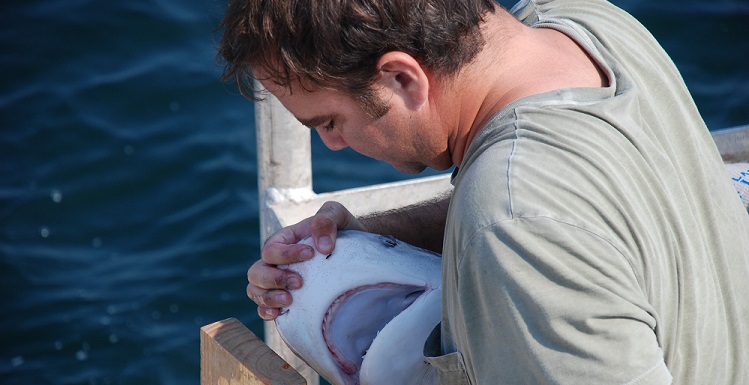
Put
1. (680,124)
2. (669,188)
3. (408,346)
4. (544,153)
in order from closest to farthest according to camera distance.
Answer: (544,153)
(669,188)
(680,124)
(408,346)

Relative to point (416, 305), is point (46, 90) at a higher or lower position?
lower

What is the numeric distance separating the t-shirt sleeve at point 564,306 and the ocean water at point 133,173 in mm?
3396

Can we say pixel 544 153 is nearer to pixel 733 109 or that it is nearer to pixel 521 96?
pixel 521 96

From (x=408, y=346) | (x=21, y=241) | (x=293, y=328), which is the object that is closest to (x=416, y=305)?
(x=408, y=346)

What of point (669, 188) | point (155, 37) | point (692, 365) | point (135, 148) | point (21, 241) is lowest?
point (21, 241)

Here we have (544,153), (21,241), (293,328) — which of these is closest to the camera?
(544,153)

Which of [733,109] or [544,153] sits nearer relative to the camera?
[544,153]

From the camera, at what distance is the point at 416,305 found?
66.8 inches

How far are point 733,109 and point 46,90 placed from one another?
4.24m

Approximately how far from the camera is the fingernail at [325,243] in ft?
5.96

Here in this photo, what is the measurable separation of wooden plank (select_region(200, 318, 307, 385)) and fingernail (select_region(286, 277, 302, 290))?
15 cm

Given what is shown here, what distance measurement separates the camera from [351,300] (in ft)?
5.88

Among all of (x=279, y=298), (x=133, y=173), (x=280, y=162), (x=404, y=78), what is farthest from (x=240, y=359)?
(x=133, y=173)

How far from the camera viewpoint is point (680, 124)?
155 cm
